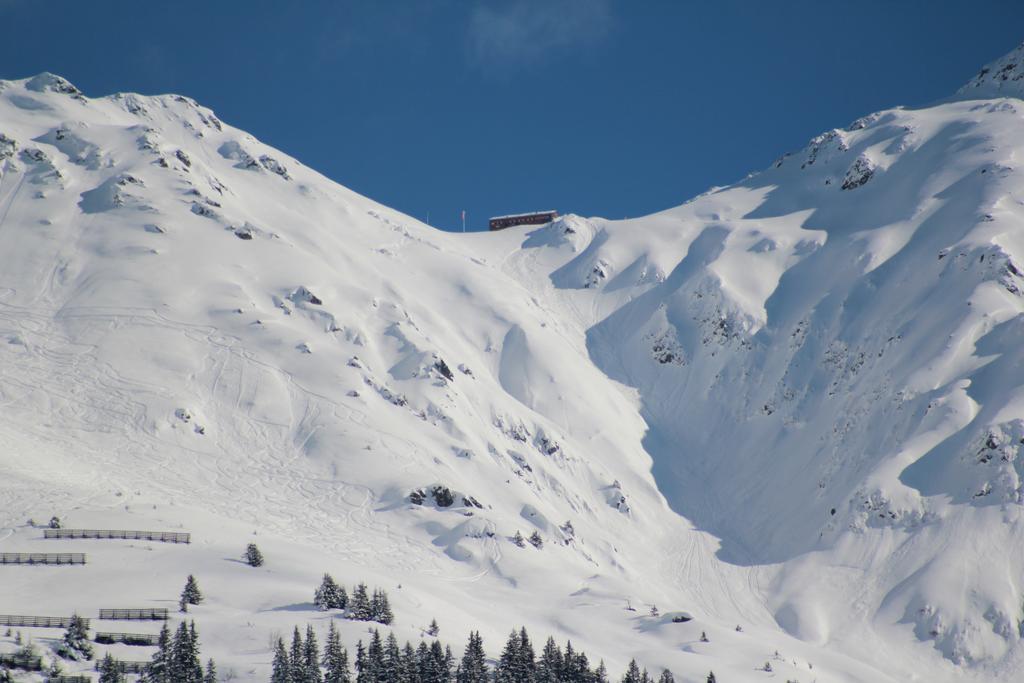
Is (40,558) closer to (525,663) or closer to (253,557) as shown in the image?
(253,557)

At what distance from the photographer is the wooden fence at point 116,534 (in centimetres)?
8281

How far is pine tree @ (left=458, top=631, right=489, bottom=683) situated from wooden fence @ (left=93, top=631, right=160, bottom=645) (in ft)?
59.7

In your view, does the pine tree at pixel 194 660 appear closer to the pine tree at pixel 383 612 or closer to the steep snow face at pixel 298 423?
the steep snow face at pixel 298 423

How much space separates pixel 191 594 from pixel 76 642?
1129 centimetres

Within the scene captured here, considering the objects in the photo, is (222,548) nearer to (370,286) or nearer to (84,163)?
(370,286)

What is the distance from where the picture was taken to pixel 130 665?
59.3m

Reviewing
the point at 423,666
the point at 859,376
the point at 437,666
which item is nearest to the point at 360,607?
the point at 423,666

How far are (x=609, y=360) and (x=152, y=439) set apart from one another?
81.5 m

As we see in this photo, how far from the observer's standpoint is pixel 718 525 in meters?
136

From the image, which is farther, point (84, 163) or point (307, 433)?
point (84, 163)

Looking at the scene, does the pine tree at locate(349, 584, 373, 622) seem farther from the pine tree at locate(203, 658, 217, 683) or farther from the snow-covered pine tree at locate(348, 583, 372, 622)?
the pine tree at locate(203, 658, 217, 683)

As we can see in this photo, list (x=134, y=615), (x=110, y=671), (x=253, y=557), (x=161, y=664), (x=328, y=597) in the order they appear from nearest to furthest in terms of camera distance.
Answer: (x=110, y=671) < (x=161, y=664) < (x=134, y=615) < (x=328, y=597) < (x=253, y=557)

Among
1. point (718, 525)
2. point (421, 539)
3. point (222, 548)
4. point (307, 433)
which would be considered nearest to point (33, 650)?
point (222, 548)

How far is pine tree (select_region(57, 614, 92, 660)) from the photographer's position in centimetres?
5906
